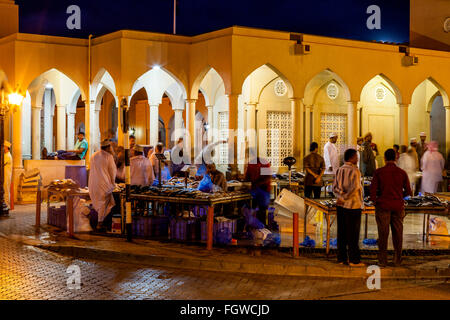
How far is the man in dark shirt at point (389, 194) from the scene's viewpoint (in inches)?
338

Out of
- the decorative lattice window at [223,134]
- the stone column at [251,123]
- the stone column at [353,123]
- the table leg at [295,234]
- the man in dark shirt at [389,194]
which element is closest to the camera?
the man in dark shirt at [389,194]

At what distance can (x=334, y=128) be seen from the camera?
22094 millimetres

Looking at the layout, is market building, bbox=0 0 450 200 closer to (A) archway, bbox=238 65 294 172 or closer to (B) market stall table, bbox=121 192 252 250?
(A) archway, bbox=238 65 294 172

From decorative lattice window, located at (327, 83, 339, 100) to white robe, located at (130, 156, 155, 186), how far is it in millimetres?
11343

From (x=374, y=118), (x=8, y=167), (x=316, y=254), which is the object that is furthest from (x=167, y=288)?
(x=374, y=118)

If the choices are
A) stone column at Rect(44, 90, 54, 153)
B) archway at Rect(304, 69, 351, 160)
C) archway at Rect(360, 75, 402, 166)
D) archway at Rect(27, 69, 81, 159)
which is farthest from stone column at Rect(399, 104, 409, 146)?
stone column at Rect(44, 90, 54, 153)

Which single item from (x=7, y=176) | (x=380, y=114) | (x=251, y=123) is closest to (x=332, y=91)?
(x=380, y=114)

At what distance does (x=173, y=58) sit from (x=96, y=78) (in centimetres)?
279

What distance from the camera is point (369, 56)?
18.9 metres

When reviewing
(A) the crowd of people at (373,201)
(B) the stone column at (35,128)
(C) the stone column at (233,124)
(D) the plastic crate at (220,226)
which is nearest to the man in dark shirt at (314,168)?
(C) the stone column at (233,124)

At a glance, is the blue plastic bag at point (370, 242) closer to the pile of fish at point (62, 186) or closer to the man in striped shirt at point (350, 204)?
the man in striped shirt at point (350, 204)

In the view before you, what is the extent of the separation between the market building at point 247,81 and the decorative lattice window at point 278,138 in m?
0.04

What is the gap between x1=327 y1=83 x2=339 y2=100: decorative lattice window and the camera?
72.1 feet

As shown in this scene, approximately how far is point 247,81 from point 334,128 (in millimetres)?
4074
